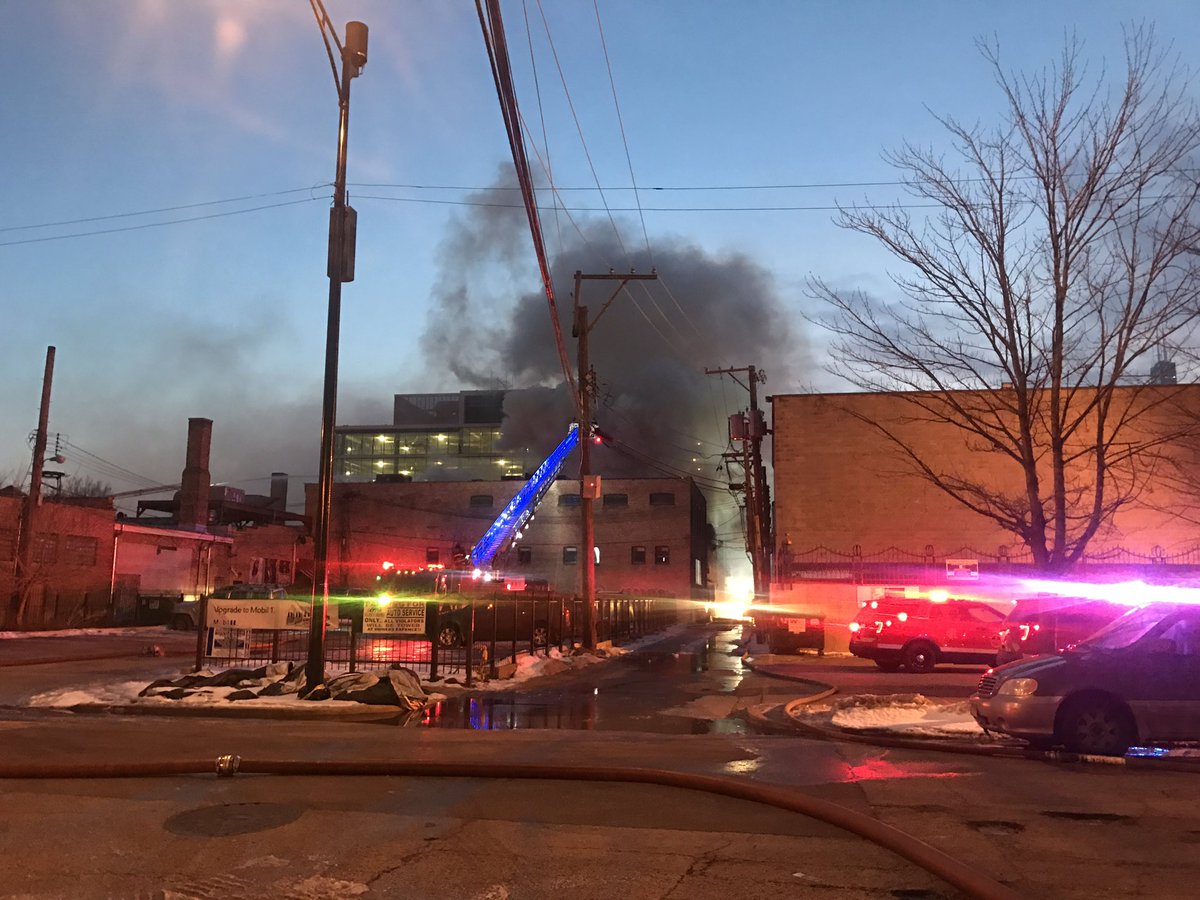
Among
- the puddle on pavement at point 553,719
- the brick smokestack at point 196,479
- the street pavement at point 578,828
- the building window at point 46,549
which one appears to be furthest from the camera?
the brick smokestack at point 196,479

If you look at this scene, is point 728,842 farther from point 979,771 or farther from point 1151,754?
point 1151,754

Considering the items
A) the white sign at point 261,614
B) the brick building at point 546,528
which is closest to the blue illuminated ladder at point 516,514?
the brick building at point 546,528

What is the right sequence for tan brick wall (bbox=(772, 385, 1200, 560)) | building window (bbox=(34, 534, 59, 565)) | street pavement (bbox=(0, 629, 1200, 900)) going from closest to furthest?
street pavement (bbox=(0, 629, 1200, 900)) < tan brick wall (bbox=(772, 385, 1200, 560)) < building window (bbox=(34, 534, 59, 565))

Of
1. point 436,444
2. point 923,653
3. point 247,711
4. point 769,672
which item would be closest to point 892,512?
point 923,653

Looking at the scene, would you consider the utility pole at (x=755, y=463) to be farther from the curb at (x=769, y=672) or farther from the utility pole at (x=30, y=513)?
Result: the utility pole at (x=30, y=513)

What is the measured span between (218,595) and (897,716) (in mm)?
30170

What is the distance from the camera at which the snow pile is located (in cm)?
968

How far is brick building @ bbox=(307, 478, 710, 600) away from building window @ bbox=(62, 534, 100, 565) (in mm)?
23199

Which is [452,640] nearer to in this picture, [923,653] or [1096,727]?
[923,653]

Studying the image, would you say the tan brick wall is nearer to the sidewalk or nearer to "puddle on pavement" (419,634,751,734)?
"puddle on pavement" (419,634,751,734)

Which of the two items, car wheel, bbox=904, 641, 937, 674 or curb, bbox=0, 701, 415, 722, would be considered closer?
curb, bbox=0, 701, 415, 722

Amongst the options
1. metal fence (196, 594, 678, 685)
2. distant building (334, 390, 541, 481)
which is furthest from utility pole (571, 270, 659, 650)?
distant building (334, 390, 541, 481)

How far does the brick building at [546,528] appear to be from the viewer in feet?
200

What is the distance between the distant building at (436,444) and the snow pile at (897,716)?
263ft
